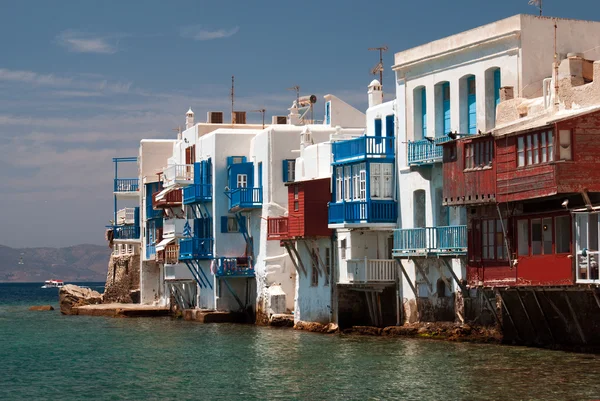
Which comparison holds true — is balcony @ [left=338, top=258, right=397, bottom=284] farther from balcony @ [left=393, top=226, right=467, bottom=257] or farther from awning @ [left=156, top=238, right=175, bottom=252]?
awning @ [left=156, top=238, right=175, bottom=252]

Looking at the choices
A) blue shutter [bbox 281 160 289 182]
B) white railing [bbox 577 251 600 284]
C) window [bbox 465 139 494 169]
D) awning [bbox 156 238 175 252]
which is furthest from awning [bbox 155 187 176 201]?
white railing [bbox 577 251 600 284]

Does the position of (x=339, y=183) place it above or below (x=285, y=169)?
below

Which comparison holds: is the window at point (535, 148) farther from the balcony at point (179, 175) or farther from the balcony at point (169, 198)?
the balcony at point (169, 198)

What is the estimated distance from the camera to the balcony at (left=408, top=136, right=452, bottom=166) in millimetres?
45469

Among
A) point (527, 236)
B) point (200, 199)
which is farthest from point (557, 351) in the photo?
point (200, 199)

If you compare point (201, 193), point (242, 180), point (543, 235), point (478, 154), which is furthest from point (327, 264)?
point (543, 235)

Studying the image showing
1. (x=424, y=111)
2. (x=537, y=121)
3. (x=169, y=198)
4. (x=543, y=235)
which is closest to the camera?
(x=543, y=235)

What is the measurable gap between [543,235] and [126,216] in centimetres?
4990

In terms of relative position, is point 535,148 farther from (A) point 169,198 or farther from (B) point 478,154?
(A) point 169,198

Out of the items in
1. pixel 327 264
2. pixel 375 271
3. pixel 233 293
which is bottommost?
pixel 233 293

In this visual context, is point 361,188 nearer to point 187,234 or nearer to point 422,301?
point 422,301

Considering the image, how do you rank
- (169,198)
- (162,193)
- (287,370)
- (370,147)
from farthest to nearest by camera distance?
1. (162,193)
2. (169,198)
3. (370,147)
4. (287,370)

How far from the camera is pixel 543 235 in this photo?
3834cm

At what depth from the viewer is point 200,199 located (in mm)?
65625
